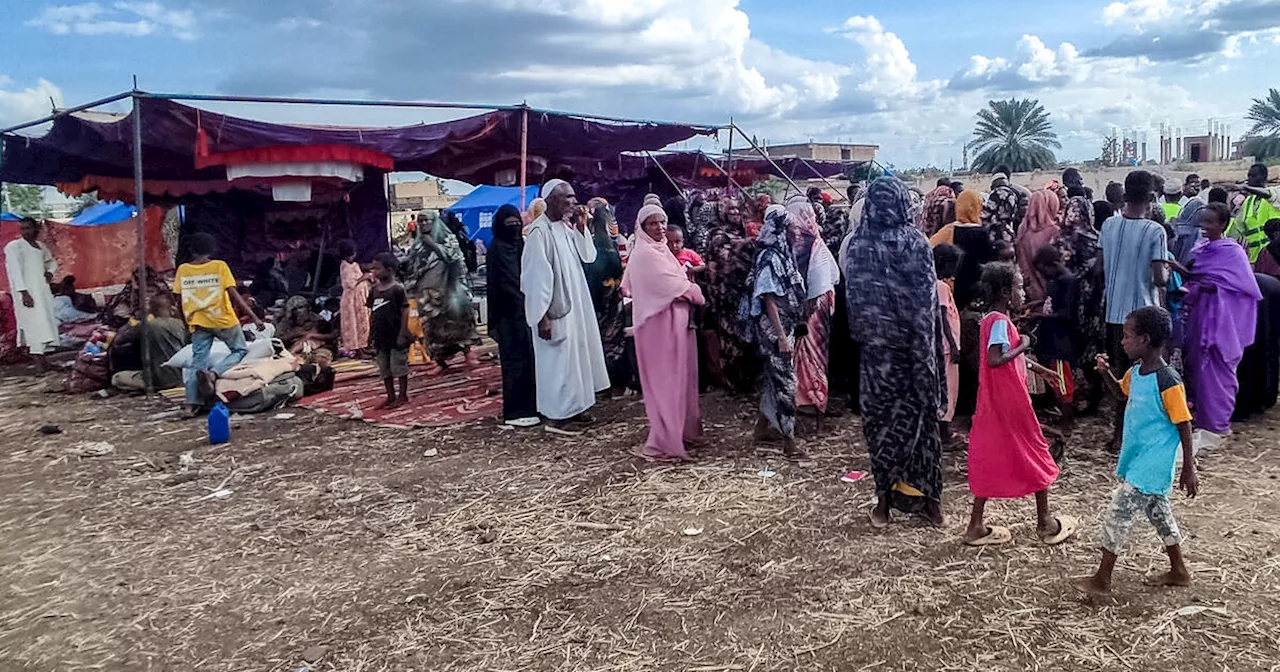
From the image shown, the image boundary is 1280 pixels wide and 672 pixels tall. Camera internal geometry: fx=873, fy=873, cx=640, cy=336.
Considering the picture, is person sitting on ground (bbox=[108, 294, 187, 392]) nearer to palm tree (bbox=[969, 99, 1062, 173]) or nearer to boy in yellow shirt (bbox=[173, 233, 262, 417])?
boy in yellow shirt (bbox=[173, 233, 262, 417])

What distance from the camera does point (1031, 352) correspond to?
5828 millimetres

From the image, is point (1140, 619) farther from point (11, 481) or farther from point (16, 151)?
point (16, 151)

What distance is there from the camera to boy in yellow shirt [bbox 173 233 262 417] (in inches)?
280

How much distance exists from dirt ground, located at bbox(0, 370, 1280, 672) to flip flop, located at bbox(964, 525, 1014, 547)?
5 centimetres

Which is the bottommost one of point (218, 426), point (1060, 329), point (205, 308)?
point (218, 426)

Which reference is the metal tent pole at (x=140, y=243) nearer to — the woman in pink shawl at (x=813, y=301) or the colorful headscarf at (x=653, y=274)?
the colorful headscarf at (x=653, y=274)

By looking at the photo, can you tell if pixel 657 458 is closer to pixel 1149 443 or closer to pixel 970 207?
pixel 970 207

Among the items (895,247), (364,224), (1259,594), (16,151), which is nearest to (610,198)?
(364,224)

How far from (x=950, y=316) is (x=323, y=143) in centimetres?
679

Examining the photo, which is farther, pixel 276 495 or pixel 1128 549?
pixel 276 495

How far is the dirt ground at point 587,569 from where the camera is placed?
3.22m

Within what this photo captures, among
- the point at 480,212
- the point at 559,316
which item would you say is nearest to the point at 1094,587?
the point at 559,316

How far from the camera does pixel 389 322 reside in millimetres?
7211

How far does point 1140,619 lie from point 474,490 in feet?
11.4
